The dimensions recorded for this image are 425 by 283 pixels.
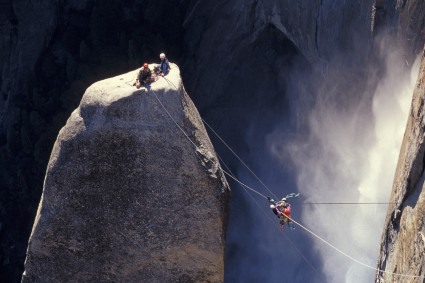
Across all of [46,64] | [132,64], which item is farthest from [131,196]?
[46,64]

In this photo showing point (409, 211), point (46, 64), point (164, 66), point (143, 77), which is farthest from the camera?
point (46, 64)

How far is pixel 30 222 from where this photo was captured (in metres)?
23.4

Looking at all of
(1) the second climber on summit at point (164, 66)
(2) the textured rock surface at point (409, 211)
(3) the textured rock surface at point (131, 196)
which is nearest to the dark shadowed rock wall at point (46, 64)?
(1) the second climber on summit at point (164, 66)

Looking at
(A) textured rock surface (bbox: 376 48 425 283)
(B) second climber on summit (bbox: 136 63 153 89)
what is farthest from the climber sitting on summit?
(A) textured rock surface (bbox: 376 48 425 283)

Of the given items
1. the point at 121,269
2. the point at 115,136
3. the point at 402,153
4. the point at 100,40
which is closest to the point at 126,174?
the point at 115,136

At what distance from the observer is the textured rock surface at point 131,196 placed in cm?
1356

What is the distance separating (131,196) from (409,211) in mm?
5311

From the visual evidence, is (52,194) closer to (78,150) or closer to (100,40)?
(78,150)

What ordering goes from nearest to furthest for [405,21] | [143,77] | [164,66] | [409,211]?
[409,211], [143,77], [164,66], [405,21]

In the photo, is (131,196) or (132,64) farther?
(132,64)

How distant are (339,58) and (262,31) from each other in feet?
9.96

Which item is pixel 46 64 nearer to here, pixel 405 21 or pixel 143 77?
pixel 143 77

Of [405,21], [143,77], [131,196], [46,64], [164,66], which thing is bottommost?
[131,196]

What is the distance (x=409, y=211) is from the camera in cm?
1077
